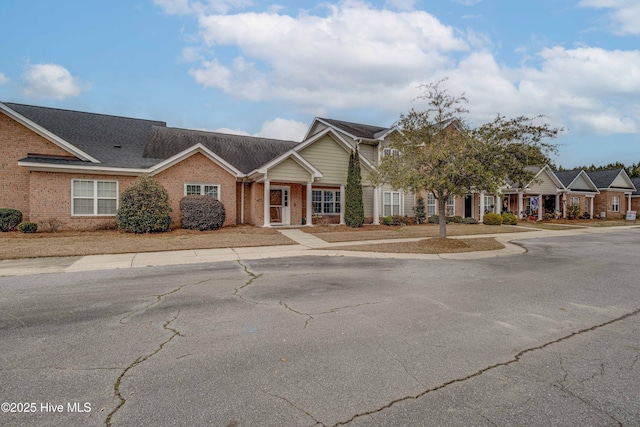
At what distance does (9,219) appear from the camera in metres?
15.0

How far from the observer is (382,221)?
78.4ft

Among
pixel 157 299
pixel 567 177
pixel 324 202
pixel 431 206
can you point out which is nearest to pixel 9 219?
pixel 157 299

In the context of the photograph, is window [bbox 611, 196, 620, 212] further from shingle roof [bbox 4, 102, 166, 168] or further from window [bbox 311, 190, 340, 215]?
shingle roof [bbox 4, 102, 166, 168]

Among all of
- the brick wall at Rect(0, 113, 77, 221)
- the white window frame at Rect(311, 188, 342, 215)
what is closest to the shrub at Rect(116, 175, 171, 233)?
the brick wall at Rect(0, 113, 77, 221)

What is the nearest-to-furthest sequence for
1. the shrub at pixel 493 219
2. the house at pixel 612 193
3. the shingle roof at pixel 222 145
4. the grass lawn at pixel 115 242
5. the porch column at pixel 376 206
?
the grass lawn at pixel 115 242 < the shingle roof at pixel 222 145 < the porch column at pixel 376 206 < the shrub at pixel 493 219 < the house at pixel 612 193

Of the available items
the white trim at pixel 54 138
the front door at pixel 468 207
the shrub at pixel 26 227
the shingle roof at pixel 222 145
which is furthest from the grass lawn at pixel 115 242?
the front door at pixel 468 207

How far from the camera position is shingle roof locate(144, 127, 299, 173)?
20.9m

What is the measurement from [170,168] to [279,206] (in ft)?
22.4

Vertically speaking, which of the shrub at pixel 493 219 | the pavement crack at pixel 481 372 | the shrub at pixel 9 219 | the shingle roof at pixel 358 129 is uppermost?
the shingle roof at pixel 358 129

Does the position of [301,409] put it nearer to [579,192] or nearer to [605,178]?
[579,192]

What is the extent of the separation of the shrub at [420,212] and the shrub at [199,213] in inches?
589

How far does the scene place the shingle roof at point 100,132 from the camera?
18.2 m

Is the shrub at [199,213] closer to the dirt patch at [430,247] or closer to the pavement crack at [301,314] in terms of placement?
the dirt patch at [430,247]

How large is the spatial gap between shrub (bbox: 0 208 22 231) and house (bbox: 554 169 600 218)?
1704 inches
